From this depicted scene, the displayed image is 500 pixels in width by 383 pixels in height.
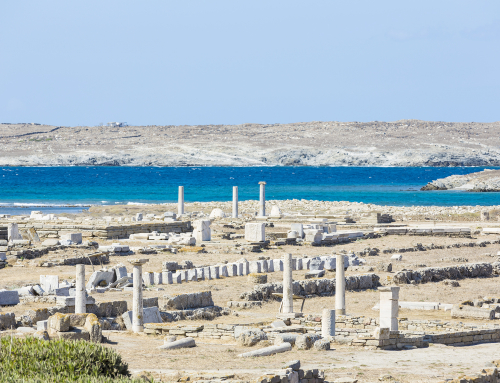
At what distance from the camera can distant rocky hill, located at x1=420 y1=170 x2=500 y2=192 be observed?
A: 75.2m

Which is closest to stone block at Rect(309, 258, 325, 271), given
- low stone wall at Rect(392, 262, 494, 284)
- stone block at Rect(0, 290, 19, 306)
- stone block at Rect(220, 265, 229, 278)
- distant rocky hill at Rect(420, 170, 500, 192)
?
low stone wall at Rect(392, 262, 494, 284)

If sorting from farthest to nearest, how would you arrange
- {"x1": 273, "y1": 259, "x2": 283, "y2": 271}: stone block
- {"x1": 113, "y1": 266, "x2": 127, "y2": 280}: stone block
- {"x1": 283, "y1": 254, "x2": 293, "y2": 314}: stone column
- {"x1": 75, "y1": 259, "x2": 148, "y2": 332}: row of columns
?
1. {"x1": 273, "y1": 259, "x2": 283, "y2": 271}: stone block
2. {"x1": 113, "y1": 266, "x2": 127, "y2": 280}: stone block
3. {"x1": 283, "y1": 254, "x2": 293, "y2": 314}: stone column
4. {"x1": 75, "y1": 259, "x2": 148, "y2": 332}: row of columns

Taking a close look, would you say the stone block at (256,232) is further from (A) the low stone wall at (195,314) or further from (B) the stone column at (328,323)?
(B) the stone column at (328,323)

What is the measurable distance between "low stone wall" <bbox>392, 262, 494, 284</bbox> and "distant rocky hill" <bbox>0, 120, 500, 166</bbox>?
140 metres

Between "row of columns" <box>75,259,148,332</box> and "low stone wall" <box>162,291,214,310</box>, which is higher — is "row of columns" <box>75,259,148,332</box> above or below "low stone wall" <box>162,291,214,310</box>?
above

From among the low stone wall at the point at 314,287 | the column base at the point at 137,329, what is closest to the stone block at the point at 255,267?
the low stone wall at the point at 314,287

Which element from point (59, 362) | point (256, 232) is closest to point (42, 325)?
point (59, 362)

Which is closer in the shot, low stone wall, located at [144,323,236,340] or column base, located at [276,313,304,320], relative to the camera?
low stone wall, located at [144,323,236,340]

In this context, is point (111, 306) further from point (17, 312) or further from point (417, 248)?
point (417, 248)

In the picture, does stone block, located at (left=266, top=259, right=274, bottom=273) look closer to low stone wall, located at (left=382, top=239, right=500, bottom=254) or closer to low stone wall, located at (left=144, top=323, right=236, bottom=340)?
low stone wall, located at (left=382, top=239, right=500, bottom=254)

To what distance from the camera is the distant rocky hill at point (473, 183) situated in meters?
75.2

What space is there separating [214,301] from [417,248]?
39.3ft

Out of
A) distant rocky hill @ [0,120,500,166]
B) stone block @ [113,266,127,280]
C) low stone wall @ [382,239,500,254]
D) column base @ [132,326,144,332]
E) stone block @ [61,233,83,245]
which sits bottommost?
low stone wall @ [382,239,500,254]

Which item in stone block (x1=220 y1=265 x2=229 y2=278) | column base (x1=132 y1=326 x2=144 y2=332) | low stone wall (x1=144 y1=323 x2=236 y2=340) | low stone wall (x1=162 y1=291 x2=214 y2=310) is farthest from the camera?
Result: stone block (x1=220 y1=265 x2=229 y2=278)
